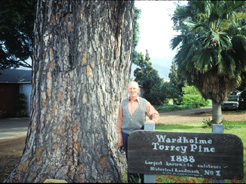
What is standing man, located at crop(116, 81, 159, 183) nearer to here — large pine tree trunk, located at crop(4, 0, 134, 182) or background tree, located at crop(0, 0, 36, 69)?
large pine tree trunk, located at crop(4, 0, 134, 182)

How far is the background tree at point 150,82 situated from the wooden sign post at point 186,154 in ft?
85.4

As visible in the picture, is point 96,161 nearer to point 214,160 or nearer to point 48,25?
point 214,160

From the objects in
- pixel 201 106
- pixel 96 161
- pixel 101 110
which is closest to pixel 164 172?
pixel 96 161

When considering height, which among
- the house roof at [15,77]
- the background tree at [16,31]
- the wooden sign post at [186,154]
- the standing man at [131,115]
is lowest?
the wooden sign post at [186,154]

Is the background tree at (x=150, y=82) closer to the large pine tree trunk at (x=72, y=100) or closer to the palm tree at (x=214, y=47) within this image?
the palm tree at (x=214, y=47)

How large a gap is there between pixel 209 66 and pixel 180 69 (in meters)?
1.71

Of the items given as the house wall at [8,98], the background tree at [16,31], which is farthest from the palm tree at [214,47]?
the house wall at [8,98]

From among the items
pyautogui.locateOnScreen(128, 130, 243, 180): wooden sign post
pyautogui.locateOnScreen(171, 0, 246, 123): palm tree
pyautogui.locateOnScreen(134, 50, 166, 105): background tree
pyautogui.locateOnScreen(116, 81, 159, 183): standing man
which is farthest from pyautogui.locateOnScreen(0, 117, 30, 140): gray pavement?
pyautogui.locateOnScreen(134, 50, 166, 105): background tree

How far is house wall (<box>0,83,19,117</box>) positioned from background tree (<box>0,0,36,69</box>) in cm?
276

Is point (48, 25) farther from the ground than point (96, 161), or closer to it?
farther from the ground

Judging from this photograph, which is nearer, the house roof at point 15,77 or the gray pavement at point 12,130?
the gray pavement at point 12,130

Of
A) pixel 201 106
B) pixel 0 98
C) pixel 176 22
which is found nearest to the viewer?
pixel 0 98

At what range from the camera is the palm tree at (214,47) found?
10.1 meters

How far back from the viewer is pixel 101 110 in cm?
339
